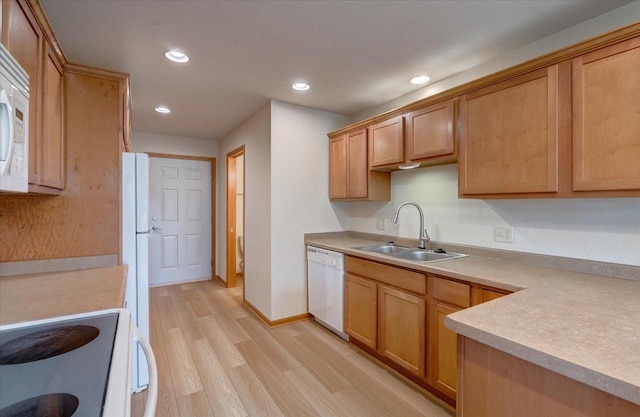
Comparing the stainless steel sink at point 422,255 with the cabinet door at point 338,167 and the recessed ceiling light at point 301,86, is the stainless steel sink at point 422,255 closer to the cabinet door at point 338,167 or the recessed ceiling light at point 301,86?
the cabinet door at point 338,167

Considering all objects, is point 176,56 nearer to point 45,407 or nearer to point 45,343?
point 45,343

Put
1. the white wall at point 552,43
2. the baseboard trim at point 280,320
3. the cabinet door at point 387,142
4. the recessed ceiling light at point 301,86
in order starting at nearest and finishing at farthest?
the white wall at point 552,43, the cabinet door at point 387,142, the recessed ceiling light at point 301,86, the baseboard trim at point 280,320

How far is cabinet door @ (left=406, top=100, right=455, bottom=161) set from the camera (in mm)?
2104

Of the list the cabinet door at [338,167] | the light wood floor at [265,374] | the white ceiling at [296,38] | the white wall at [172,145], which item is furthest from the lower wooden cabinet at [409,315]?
the white wall at [172,145]

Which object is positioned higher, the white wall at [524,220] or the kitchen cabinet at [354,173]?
the kitchen cabinet at [354,173]

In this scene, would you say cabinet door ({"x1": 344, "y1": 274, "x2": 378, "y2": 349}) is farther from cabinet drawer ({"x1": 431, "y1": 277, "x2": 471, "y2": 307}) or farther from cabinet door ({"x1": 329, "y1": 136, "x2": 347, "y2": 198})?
cabinet door ({"x1": 329, "y1": 136, "x2": 347, "y2": 198})

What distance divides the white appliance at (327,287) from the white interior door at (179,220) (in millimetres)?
2533

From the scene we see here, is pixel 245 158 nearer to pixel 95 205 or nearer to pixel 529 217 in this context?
pixel 95 205

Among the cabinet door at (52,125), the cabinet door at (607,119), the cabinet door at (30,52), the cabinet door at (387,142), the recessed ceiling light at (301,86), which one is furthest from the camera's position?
the recessed ceiling light at (301,86)

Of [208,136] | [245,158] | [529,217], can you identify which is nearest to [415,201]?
[529,217]

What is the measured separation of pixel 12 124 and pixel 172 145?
4.07 meters

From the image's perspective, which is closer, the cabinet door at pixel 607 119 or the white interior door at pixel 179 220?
the cabinet door at pixel 607 119

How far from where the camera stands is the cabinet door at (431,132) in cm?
210

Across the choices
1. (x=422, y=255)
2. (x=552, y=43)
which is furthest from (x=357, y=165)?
(x=552, y=43)
